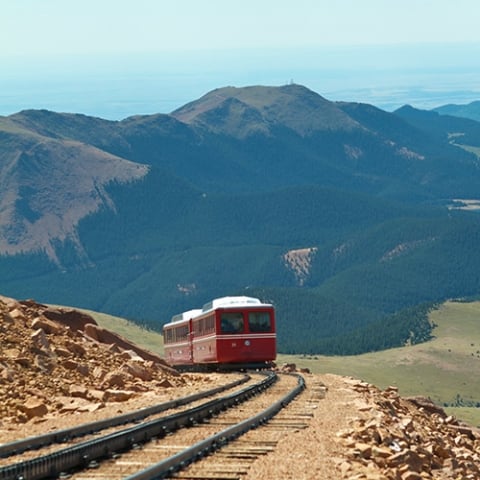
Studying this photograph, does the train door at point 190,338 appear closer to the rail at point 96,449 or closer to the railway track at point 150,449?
the railway track at point 150,449

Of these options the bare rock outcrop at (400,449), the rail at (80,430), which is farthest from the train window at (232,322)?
the rail at (80,430)

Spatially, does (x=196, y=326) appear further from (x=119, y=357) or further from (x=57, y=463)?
(x=57, y=463)

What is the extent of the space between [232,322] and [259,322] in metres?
2.00

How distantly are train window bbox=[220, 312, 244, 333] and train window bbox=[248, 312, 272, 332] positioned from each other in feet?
2.21

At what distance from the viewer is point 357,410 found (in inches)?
1542

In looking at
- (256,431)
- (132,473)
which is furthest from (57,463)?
(256,431)

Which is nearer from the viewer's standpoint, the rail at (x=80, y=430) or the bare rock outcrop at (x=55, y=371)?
the rail at (x=80, y=430)

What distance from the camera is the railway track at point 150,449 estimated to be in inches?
911

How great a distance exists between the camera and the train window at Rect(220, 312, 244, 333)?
6862 cm

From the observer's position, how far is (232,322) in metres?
69.1

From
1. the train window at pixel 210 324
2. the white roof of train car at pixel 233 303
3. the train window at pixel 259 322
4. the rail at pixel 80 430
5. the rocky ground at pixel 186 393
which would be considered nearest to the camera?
the rail at pixel 80 430

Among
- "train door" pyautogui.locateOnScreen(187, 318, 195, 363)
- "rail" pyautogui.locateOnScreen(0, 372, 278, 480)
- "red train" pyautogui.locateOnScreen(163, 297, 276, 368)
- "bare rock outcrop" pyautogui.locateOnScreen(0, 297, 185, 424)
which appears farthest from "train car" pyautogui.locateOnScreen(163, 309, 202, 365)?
"rail" pyautogui.locateOnScreen(0, 372, 278, 480)

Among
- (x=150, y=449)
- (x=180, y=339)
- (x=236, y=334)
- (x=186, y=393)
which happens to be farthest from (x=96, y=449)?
(x=180, y=339)

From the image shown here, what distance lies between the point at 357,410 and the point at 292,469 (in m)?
14.9
